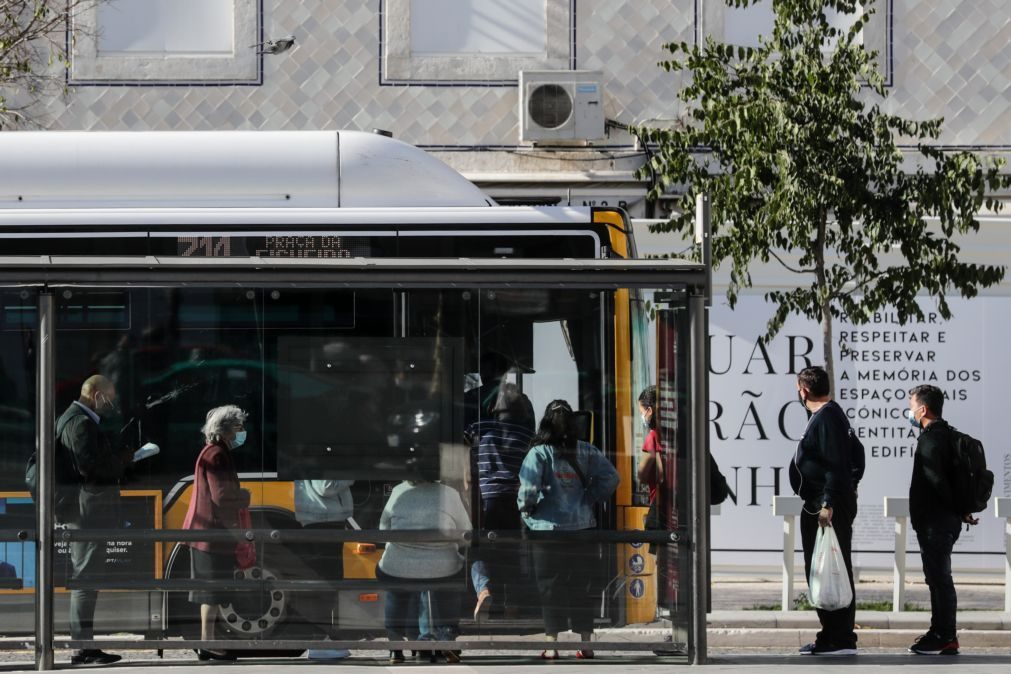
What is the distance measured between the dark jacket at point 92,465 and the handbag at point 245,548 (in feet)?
2.06

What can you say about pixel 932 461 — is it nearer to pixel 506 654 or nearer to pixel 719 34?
pixel 506 654

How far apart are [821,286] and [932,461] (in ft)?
8.71

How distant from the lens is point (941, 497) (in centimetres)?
955

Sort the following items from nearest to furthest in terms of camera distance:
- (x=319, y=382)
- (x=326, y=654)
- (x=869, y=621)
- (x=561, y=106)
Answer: (x=319, y=382) < (x=326, y=654) < (x=869, y=621) < (x=561, y=106)

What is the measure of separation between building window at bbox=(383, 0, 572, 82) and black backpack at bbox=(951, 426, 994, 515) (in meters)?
6.93

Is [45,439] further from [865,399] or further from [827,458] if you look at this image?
[865,399]

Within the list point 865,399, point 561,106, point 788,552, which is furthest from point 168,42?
point 788,552

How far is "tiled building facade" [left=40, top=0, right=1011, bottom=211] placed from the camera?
15062 millimetres

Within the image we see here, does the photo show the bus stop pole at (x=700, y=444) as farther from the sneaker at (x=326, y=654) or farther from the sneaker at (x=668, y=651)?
the sneaker at (x=326, y=654)

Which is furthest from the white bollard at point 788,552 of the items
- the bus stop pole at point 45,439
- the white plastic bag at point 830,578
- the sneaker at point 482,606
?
the bus stop pole at point 45,439

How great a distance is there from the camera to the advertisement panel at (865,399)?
15.1 m

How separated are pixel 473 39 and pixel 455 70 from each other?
390 millimetres

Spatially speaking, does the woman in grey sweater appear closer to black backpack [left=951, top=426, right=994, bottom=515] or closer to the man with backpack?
the man with backpack

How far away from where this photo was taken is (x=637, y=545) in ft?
25.9
